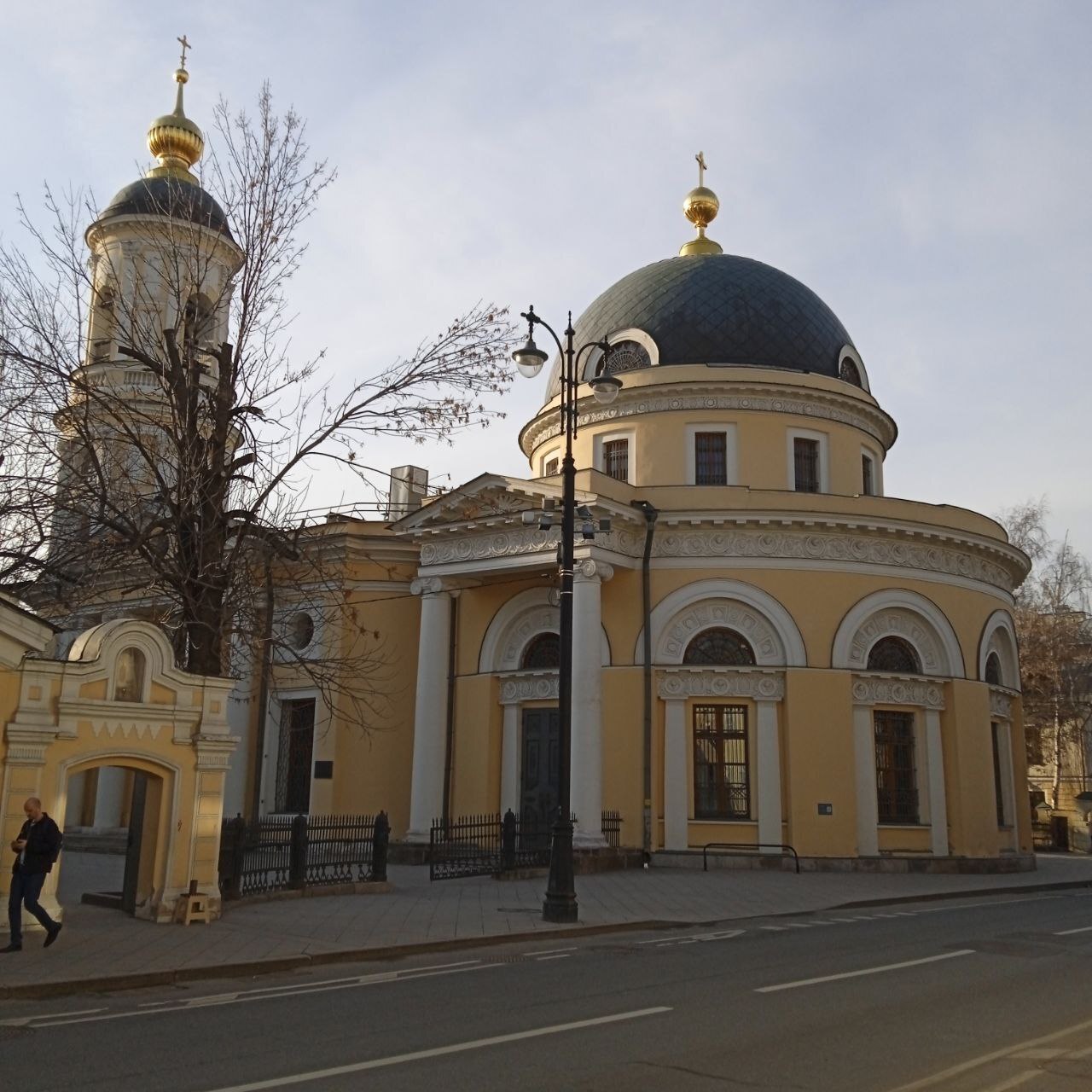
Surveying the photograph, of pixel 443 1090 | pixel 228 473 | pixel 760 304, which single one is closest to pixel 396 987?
pixel 443 1090

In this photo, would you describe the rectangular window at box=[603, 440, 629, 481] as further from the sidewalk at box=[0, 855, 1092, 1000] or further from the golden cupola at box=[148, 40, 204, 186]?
the golden cupola at box=[148, 40, 204, 186]

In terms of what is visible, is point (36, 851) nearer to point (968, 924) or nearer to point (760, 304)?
point (968, 924)

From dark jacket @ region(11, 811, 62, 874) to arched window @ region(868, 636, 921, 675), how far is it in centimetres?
1844

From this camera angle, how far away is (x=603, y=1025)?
26.9ft

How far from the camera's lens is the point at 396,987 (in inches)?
396

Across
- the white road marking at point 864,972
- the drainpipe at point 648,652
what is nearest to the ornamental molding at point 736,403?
the drainpipe at point 648,652

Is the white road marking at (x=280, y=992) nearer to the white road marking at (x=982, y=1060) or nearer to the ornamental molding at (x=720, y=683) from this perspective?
the white road marking at (x=982, y=1060)

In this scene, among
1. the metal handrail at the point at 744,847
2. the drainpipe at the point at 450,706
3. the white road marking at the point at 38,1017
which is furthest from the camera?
the drainpipe at the point at 450,706

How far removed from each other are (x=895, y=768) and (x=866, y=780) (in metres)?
1.15

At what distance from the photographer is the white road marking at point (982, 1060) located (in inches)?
251

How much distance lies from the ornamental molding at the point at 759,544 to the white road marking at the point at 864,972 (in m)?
13.2

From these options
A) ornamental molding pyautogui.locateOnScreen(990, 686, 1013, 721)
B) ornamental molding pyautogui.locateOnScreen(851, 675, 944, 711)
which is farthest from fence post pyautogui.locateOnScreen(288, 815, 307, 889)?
ornamental molding pyautogui.locateOnScreen(990, 686, 1013, 721)

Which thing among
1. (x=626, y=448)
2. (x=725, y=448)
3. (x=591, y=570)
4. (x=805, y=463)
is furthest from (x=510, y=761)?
(x=805, y=463)

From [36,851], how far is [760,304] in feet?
76.8
